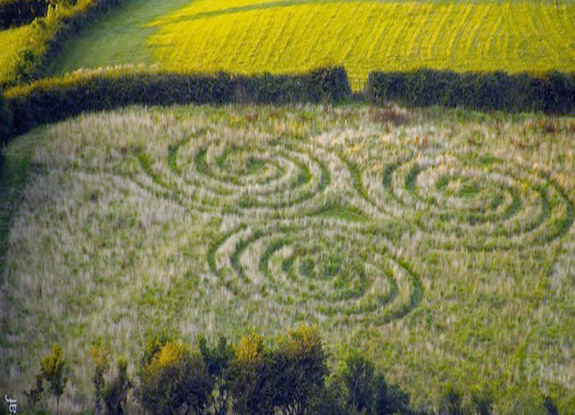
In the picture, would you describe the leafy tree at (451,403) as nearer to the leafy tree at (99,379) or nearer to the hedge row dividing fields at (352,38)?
the leafy tree at (99,379)

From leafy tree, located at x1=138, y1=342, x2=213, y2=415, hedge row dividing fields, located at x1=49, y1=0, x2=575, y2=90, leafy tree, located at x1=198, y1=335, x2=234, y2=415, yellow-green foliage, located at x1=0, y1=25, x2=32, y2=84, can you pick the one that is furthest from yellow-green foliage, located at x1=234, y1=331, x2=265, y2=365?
yellow-green foliage, located at x1=0, y1=25, x2=32, y2=84

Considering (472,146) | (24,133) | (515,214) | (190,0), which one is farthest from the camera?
(190,0)

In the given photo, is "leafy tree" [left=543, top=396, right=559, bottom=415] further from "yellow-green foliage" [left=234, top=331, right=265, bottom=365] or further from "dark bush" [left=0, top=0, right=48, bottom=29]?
"dark bush" [left=0, top=0, right=48, bottom=29]

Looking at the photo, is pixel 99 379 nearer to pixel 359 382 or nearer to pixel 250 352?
pixel 250 352

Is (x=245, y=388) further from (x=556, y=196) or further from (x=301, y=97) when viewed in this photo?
(x=301, y=97)

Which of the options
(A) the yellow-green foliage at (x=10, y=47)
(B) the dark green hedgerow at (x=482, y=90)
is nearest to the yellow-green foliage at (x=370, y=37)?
(B) the dark green hedgerow at (x=482, y=90)

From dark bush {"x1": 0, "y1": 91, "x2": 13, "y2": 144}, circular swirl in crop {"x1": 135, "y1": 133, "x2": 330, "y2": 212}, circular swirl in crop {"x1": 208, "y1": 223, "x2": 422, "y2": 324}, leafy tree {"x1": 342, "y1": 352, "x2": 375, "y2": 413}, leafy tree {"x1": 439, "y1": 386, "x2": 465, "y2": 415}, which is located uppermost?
dark bush {"x1": 0, "y1": 91, "x2": 13, "y2": 144}

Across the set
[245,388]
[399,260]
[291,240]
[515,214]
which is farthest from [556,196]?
[245,388]
